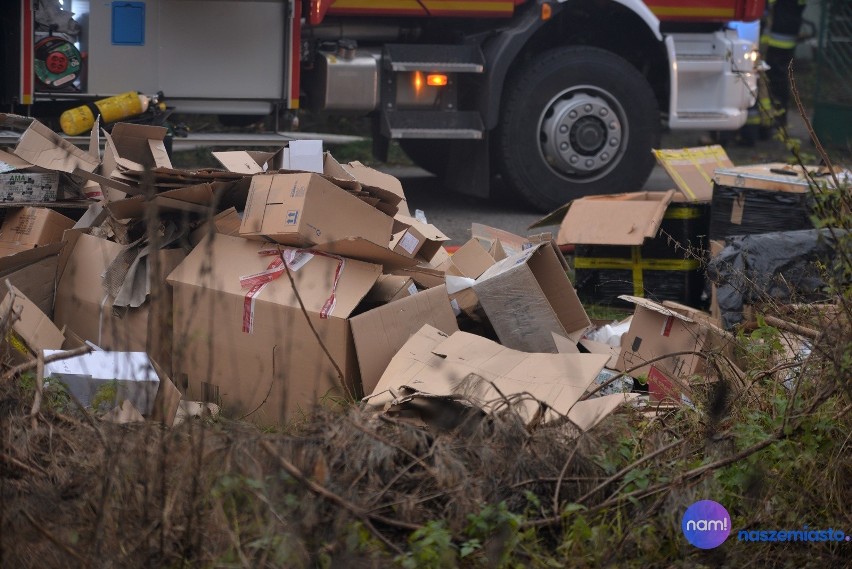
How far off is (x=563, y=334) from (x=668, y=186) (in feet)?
19.2

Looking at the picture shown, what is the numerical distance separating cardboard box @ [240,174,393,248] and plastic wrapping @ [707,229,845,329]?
1491mm

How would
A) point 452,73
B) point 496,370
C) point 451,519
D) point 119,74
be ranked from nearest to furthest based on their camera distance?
1. point 451,519
2. point 496,370
3. point 119,74
4. point 452,73

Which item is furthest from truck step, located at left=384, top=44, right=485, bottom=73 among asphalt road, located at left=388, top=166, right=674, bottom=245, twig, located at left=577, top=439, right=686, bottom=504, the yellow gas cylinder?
twig, located at left=577, top=439, right=686, bottom=504

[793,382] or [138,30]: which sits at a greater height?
[138,30]

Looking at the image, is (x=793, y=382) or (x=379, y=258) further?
(x=379, y=258)

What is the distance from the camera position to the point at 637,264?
18.5 feet

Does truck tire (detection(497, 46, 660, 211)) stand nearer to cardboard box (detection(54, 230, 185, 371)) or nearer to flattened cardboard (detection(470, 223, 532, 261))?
flattened cardboard (detection(470, 223, 532, 261))

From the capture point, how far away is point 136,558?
2.33m

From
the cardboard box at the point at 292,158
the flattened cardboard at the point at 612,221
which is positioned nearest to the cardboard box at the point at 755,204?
the flattened cardboard at the point at 612,221

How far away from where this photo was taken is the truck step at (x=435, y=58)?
7457mm

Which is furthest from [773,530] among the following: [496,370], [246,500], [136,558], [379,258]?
[379,258]

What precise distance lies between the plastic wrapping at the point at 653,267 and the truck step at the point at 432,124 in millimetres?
2175

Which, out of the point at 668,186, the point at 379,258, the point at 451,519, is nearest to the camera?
the point at 451,519

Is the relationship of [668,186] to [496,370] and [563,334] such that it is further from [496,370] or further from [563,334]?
[496,370]
